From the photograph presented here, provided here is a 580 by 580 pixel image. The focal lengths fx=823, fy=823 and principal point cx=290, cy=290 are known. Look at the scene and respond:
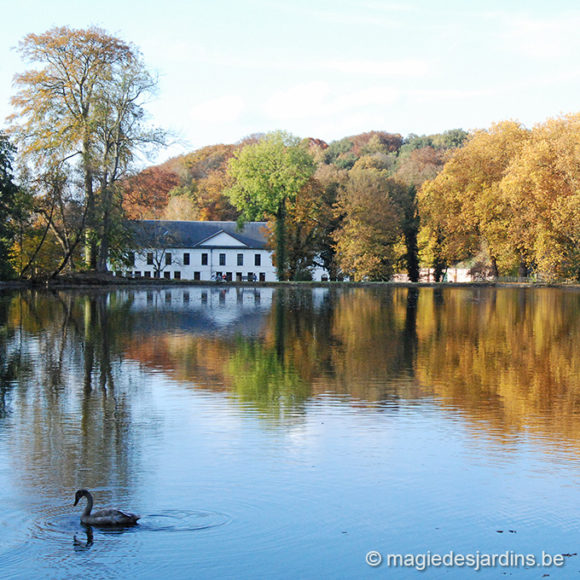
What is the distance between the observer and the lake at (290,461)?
6992 mm

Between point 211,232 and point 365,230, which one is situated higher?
point 211,232

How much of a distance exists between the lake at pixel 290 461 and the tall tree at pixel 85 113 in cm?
4224

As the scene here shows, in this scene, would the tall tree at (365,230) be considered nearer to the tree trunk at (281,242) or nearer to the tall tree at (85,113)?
the tree trunk at (281,242)

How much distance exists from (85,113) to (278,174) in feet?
96.3

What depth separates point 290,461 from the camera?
31.8 feet

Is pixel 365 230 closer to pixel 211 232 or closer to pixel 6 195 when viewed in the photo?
pixel 211 232

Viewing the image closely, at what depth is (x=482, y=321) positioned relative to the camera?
108 ft

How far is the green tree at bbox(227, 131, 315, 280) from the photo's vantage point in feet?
288

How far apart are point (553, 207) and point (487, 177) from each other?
38.4 feet

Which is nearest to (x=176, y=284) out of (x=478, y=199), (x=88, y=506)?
(x=478, y=199)

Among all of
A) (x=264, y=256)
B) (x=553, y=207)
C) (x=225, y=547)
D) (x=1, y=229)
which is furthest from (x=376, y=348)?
(x=264, y=256)

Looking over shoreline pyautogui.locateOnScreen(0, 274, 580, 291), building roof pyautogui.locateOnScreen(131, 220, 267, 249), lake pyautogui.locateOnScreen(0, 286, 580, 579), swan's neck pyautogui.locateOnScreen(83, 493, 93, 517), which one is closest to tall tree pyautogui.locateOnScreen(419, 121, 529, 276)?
shoreline pyautogui.locateOnScreen(0, 274, 580, 291)

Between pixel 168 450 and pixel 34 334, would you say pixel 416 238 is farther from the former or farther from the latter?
pixel 168 450

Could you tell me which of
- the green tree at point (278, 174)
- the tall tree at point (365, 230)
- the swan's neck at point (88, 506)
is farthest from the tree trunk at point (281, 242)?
the swan's neck at point (88, 506)
